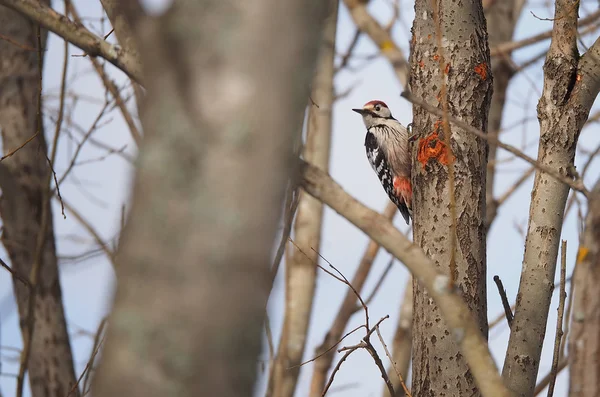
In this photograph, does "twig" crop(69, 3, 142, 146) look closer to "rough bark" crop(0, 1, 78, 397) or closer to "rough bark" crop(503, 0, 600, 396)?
"rough bark" crop(0, 1, 78, 397)

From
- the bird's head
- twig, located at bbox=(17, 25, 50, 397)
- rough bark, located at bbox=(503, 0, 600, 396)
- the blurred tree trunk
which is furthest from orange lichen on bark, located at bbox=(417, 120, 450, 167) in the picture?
the bird's head

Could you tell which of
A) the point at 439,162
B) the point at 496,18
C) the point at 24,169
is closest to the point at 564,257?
the point at 439,162

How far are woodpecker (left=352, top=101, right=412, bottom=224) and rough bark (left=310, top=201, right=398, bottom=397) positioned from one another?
0.83 metres

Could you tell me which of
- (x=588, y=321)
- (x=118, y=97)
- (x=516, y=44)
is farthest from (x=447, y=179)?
(x=516, y=44)

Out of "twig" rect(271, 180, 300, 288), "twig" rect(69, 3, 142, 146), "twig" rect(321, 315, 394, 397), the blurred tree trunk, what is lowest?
the blurred tree trunk

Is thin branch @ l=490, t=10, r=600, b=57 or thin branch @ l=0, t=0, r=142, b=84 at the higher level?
thin branch @ l=490, t=10, r=600, b=57

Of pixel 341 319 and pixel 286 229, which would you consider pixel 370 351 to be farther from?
pixel 341 319

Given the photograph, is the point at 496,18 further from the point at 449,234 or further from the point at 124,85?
the point at 449,234

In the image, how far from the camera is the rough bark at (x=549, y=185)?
244cm

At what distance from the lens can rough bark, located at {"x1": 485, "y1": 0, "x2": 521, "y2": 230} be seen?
240 inches

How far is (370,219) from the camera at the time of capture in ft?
4.88

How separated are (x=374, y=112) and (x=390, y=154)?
69 cm

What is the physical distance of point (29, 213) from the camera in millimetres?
4125

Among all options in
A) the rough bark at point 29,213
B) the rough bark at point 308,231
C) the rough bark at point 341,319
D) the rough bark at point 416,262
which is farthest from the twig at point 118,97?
the rough bark at point 416,262
